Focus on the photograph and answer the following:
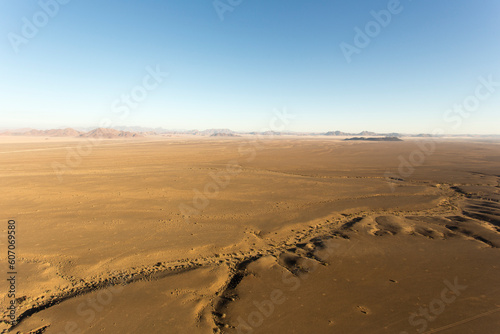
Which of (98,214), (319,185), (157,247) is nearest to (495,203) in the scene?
(319,185)

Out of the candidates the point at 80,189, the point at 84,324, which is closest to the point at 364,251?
the point at 84,324

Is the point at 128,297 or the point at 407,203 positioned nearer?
the point at 128,297

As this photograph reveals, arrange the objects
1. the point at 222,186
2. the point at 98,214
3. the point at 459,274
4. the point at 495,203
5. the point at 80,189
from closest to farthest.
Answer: the point at 459,274
the point at 98,214
the point at 495,203
the point at 80,189
the point at 222,186

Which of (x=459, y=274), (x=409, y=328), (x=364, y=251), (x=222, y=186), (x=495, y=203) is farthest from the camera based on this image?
(x=222, y=186)

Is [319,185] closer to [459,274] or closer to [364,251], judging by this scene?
[364,251]

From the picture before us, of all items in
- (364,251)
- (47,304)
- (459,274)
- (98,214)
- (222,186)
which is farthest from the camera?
(222,186)

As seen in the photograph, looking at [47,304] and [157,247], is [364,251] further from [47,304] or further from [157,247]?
[47,304]
